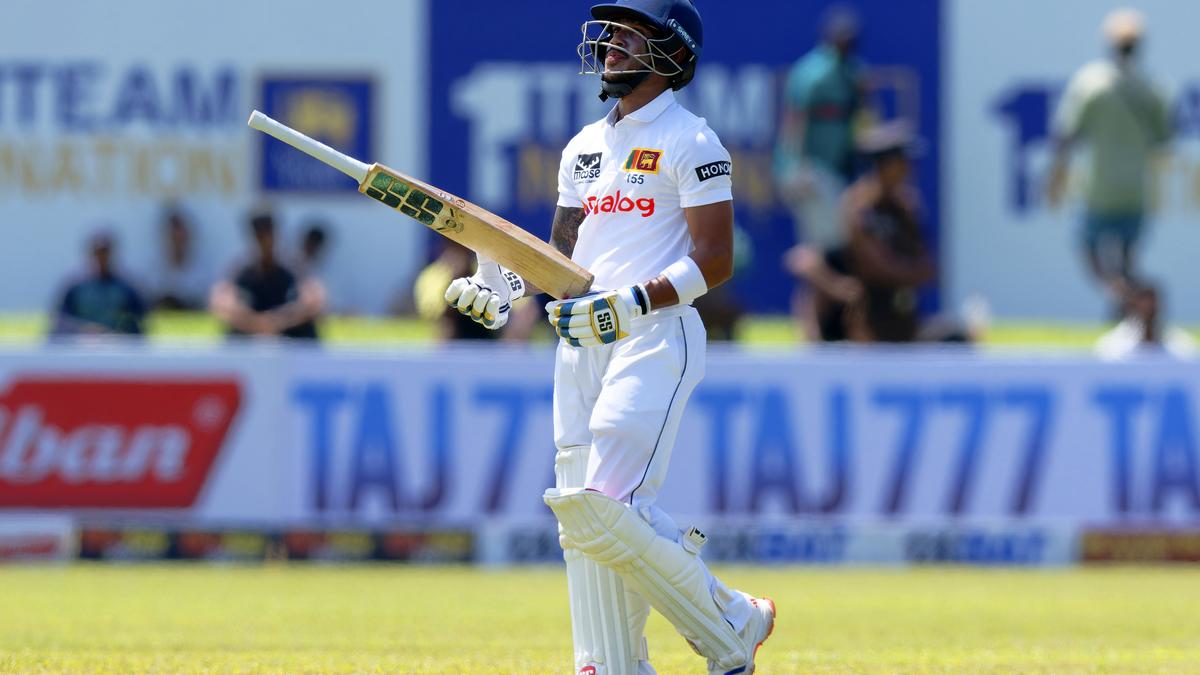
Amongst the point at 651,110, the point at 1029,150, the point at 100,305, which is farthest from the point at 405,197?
the point at 1029,150

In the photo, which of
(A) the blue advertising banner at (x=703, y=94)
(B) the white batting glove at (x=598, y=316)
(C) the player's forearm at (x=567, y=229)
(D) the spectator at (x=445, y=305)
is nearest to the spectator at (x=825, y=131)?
(A) the blue advertising banner at (x=703, y=94)

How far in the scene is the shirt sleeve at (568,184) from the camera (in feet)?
19.4

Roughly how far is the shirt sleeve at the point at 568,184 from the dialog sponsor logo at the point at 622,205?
129mm

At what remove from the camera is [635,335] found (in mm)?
5707

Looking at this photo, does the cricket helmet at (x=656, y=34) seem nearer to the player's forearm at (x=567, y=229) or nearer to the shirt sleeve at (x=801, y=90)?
the player's forearm at (x=567, y=229)

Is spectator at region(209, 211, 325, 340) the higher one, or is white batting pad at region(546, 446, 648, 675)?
spectator at region(209, 211, 325, 340)

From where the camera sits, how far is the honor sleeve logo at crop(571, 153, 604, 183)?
5.82 meters

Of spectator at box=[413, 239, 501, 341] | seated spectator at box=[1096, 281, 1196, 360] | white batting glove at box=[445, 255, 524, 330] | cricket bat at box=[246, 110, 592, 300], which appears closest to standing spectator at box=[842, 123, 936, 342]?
seated spectator at box=[1096, 281, 1196, 360]

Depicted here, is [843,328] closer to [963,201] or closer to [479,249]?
[963,201]

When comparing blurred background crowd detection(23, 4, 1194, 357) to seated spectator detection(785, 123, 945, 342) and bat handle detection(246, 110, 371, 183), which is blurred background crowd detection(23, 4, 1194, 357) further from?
bat handle detection(246, 110, 371, 183)

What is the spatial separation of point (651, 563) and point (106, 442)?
6.20m

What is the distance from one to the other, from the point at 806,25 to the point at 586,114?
170 cm

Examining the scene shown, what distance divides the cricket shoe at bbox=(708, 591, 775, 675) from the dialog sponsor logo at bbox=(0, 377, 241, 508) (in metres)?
5.82

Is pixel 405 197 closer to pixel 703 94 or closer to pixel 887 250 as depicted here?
pixel 887 250
